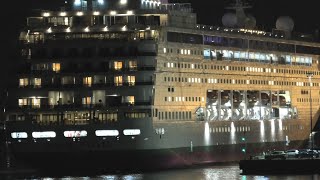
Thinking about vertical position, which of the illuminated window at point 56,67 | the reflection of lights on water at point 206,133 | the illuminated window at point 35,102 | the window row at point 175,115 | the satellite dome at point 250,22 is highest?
the satellite dome at point 250,22

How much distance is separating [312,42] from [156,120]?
34.5m

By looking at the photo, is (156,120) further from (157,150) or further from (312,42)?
(312,42)

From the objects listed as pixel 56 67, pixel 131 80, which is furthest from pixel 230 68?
pixel 56 67

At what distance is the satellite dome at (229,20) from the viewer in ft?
379

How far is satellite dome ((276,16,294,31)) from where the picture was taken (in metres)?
119

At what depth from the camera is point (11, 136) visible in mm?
91938

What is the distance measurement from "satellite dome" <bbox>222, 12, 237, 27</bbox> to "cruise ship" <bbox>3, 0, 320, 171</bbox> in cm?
1052

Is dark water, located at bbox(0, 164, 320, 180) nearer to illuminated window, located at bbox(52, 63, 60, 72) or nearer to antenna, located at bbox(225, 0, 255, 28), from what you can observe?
illuminated window, located at bbox(52, 63, 60, 72)

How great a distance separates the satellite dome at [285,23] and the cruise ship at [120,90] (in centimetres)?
1583

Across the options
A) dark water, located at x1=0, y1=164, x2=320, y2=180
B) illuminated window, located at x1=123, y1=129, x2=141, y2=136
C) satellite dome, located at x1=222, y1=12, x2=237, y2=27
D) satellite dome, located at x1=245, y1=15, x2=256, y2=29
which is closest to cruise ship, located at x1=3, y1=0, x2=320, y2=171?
illuminated window, located at x1=123, y1=129, x2=141, y2=136

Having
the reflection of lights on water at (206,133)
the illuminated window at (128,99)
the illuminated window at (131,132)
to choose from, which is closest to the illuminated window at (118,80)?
the illuminated window at (128,99)

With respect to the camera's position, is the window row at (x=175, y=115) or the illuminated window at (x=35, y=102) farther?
the window row at (x=175, y=115)

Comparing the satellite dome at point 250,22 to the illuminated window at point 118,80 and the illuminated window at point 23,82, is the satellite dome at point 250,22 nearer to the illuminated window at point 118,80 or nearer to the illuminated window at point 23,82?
the illuminated window at point 118,80

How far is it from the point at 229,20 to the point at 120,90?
27.0 meters
